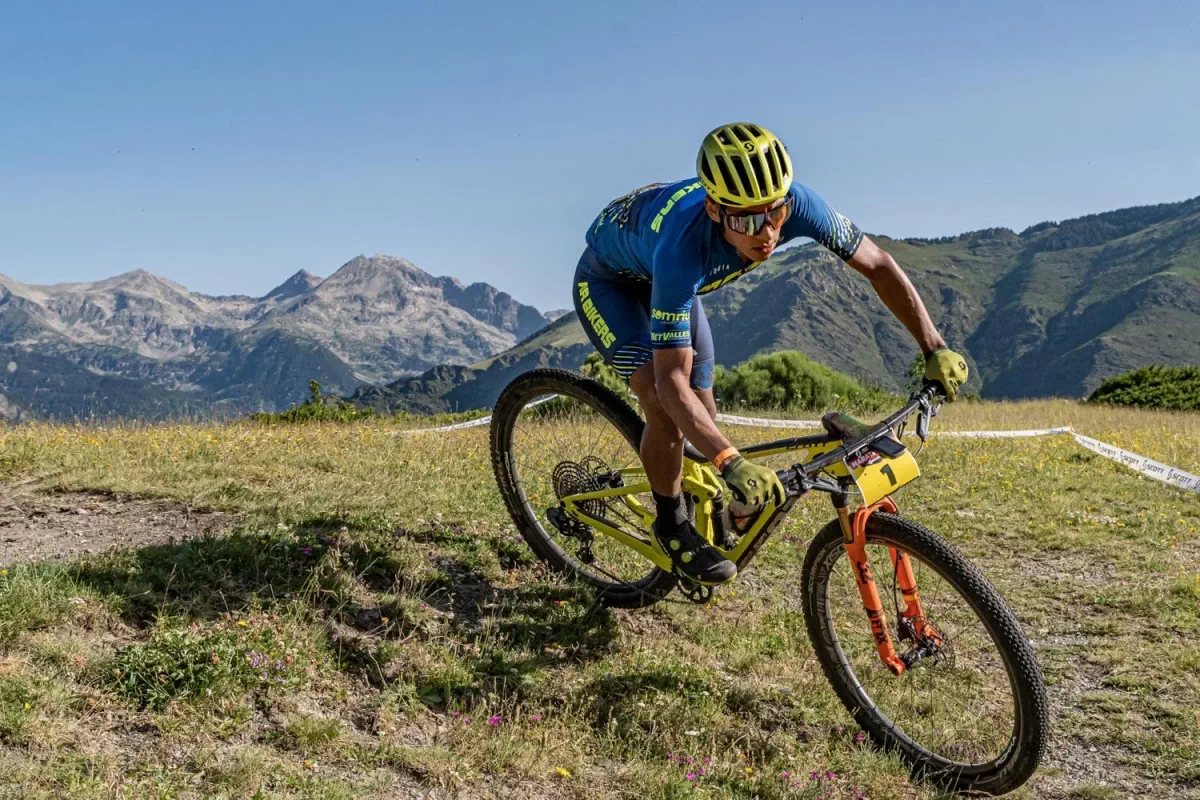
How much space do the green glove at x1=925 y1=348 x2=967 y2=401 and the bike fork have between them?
746 millimetres

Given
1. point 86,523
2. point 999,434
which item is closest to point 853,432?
point 86,523

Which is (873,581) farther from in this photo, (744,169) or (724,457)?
(744,169)

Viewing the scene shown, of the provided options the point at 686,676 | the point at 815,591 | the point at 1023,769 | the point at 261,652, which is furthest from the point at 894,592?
the point at 261,652

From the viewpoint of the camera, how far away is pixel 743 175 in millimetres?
4543

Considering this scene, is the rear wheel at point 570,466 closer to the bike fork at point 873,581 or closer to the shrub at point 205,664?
the bike fork at point 873,581

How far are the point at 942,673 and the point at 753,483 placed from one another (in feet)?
5.97

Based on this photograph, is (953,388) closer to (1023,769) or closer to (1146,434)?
(1023,769)

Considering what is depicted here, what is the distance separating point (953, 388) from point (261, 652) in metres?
4.06

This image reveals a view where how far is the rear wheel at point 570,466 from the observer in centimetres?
630

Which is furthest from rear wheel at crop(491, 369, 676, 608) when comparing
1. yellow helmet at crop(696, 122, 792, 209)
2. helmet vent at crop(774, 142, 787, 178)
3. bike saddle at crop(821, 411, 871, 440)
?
helmet vent at crop(774, 142, 787, 178)

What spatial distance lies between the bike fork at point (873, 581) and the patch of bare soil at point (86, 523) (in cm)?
440

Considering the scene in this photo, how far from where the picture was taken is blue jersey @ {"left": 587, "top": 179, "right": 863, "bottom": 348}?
477cm

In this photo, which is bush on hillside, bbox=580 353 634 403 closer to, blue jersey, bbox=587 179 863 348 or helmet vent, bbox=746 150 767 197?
blue jersey, bbox=587 179 863 348

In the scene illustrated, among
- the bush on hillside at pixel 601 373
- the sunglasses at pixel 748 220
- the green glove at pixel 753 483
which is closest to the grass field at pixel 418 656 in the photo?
the green glove at pixel 753 483
